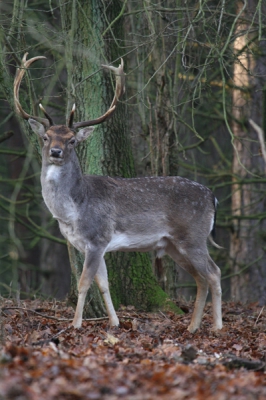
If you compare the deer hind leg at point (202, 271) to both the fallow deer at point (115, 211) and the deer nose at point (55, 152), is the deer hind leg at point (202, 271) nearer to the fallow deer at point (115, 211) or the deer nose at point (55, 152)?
the fallow deer at point (115, 211)

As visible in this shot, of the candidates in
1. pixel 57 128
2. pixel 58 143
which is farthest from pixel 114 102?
pixel 58 143

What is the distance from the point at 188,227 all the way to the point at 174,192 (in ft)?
1.52

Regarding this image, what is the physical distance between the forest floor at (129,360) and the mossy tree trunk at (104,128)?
63cm

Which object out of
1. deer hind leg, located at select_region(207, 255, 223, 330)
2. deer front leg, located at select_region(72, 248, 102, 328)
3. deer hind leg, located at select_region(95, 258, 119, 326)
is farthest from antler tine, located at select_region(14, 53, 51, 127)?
deer hind leg, located at select_region(207, 255, 223, 330)

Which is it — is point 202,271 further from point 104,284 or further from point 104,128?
point 104,128

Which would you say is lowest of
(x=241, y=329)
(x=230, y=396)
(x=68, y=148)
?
(x=241, y=329)

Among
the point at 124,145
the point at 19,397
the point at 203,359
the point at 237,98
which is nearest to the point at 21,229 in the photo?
the point at 237,98

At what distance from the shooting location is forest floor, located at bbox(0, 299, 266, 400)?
4125 millimetres

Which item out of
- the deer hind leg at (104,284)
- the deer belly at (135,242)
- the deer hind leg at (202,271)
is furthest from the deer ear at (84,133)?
the deer hind leg at (202,271)

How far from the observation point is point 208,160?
62.6ft

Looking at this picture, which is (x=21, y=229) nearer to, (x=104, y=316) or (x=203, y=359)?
(x=104, y=316)

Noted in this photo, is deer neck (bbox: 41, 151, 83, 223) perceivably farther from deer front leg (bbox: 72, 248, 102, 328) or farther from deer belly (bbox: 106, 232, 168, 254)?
deer belly (bbox: 106, 232, 168, 254)

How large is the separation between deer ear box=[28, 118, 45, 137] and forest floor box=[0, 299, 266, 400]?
2054 millimetres

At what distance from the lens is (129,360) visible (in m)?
5.27
